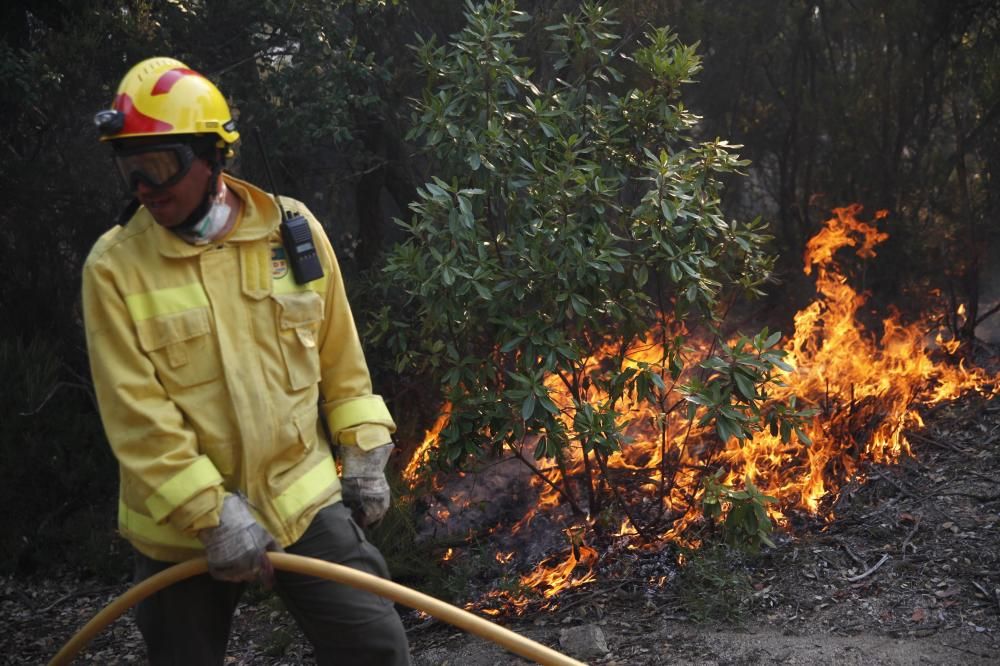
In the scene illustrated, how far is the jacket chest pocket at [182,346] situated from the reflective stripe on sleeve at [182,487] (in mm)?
223

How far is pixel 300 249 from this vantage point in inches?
110

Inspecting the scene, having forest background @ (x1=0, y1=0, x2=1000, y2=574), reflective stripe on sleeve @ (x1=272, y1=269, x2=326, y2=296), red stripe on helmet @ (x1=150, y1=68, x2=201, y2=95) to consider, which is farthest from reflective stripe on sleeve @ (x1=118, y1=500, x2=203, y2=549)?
forest background @ (x1=0, y1=0, x2=1000, y2=574)

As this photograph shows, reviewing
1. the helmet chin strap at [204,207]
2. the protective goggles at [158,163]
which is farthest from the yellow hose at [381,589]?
the protective goggles at [158,163]

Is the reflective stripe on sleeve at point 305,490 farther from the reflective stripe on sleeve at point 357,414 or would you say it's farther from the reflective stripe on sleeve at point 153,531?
the reflective stripe on sleeve at point 153,531

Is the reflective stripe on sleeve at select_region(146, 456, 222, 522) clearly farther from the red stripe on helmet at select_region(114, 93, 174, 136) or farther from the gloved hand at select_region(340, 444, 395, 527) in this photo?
the red stripe on helmet at select_region(114, 93, 174, 136)

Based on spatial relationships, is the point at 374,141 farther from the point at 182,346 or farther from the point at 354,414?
the point at 182,346

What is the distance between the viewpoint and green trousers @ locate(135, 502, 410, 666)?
8.91ft

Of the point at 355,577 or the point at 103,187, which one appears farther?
the point at 103,187

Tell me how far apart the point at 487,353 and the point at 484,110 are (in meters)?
1.16

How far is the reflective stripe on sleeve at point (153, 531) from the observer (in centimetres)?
268

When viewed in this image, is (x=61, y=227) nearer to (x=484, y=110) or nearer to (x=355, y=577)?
(x=484, y=110)

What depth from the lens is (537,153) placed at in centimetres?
452

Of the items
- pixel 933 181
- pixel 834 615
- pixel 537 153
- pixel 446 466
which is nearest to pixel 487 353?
pixel 446 466

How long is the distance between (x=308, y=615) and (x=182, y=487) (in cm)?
54
